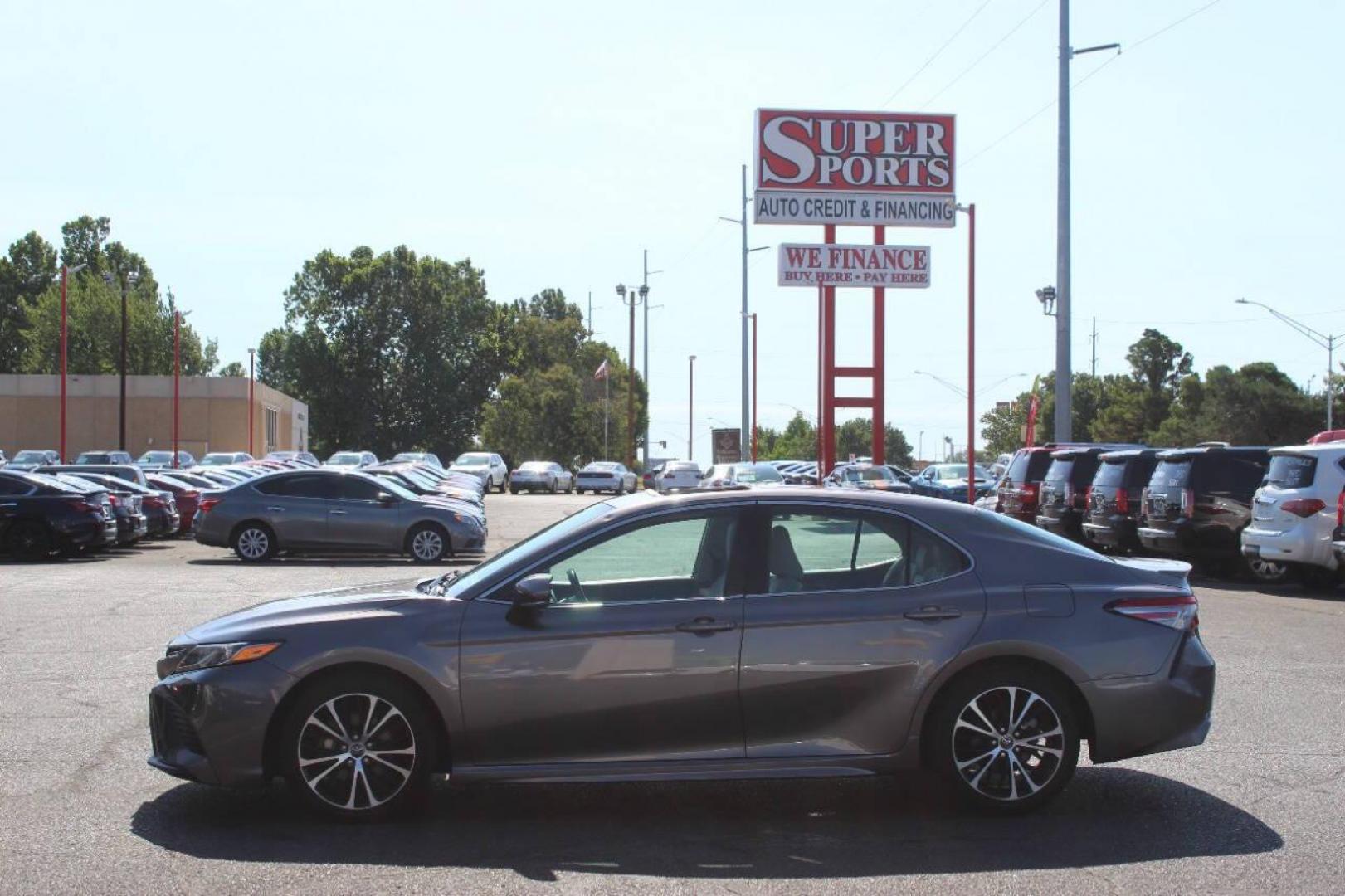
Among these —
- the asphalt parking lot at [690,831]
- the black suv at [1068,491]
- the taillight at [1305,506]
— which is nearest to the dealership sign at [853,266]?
the black suv at [1068,491]

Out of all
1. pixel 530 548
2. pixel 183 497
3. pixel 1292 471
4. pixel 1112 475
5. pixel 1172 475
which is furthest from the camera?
pixel 183 497

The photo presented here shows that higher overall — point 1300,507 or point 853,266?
point 853,266

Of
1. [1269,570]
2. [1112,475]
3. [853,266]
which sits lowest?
[1269,570]

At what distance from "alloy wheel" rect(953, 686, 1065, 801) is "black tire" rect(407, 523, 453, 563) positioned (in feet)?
54.7

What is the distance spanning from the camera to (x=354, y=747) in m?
6.53

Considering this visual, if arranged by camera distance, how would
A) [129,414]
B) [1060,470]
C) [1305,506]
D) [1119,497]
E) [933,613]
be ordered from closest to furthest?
[933,613] → [1305,506] → [1119,497] → [1060,470] → [129,414]

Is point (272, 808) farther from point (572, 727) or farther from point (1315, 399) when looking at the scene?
point (1315, 399)

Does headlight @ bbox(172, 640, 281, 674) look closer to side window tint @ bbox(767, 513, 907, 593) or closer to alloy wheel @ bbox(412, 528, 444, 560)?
side window tint @ bbox(767, 513, 907, 593)

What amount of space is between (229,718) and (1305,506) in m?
14.6

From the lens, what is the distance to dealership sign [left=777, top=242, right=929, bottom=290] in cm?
3844

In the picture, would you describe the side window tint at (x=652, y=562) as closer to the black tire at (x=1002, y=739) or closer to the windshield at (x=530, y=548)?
the windshield at (x=530, y=548)

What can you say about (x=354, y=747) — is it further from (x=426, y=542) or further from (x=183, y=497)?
(x=183, y=497)

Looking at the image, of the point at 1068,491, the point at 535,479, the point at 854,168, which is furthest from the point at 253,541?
the point at 535,479

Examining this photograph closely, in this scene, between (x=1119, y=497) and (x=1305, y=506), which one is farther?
(x=1119, y=497)
